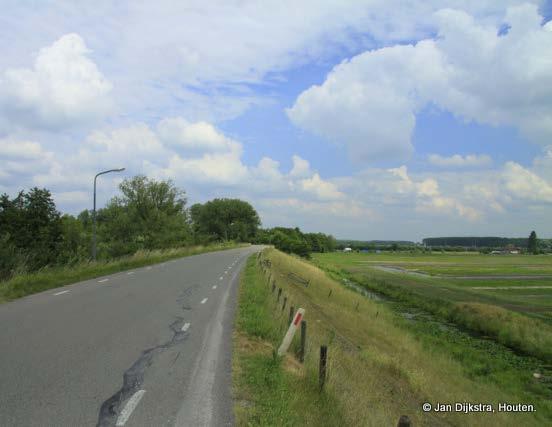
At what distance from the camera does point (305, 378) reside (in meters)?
7.92

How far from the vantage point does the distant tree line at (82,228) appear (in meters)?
33.7

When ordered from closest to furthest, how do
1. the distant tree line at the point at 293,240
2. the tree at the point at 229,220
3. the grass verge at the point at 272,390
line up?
the grass verge at the point at 272,390 → the distant tree line at the point at 293,240 → the tree at the point at 229,220

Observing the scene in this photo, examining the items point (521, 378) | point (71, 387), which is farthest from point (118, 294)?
point (521, 378)

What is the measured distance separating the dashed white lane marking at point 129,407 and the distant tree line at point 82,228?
16780 millimetres

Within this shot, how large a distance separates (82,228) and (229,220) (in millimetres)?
72920

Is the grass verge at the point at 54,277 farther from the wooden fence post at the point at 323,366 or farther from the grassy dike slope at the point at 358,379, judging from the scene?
the wooden fence post at the point at 323,366

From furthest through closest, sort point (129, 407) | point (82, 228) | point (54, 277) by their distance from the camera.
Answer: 1. point (82, 228)
2. point (54, 277)
3. point (129, 407)

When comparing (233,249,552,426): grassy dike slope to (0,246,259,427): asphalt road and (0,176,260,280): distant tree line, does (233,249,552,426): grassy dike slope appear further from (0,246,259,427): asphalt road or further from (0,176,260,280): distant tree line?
(0,176,260,280): distant tree line

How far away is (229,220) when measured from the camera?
143625mm

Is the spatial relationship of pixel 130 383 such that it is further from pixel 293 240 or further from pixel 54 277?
pixel 293 240

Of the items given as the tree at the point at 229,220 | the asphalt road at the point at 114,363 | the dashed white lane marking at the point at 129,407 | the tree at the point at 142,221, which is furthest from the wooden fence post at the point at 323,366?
the tree at the point at 229,220

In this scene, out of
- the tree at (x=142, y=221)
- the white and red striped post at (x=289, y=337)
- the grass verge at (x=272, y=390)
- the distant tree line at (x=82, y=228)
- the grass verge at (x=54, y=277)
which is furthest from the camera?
the tree at (x=142, y=221)

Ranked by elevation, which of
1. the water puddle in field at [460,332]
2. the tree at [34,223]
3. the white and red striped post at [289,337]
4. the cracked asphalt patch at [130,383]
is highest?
the tree at [34,223]

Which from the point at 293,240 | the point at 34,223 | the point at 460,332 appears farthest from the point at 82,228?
the point at 460,332
